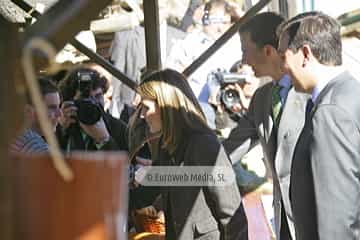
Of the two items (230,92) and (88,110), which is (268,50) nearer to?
(88,110)

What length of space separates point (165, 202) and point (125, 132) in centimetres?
123

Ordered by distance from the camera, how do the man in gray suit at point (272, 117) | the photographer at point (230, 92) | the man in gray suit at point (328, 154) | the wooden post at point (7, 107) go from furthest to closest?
the photographer at point (230, 92), the man in gray suit at point (272, 117), the man in gray suit at point (328, 154), the wooden post at point (7, 107)

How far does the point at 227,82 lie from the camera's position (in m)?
6.48

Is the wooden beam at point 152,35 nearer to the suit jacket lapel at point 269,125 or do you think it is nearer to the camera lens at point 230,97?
the suit jacket lapel at point 269,125

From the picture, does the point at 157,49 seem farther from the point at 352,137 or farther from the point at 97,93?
the point at 352,137

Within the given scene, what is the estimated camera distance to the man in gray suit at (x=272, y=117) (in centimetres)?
411

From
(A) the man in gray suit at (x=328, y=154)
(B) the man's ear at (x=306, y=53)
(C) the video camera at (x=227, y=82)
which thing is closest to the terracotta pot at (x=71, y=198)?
(A) the man in gray suit at (x=328, y=154)

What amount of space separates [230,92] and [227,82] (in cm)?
12

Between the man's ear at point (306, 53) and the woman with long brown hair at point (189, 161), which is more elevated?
the man's ear at point (306, 53)

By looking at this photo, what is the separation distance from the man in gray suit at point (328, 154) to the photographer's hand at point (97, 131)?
176cm

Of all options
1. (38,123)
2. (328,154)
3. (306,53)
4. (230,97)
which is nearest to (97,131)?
(38,123)

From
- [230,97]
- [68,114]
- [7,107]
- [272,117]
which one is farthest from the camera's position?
[230,97]

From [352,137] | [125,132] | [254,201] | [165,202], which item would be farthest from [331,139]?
[125,132]

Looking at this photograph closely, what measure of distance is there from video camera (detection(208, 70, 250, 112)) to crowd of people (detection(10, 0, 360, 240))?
264 mm
